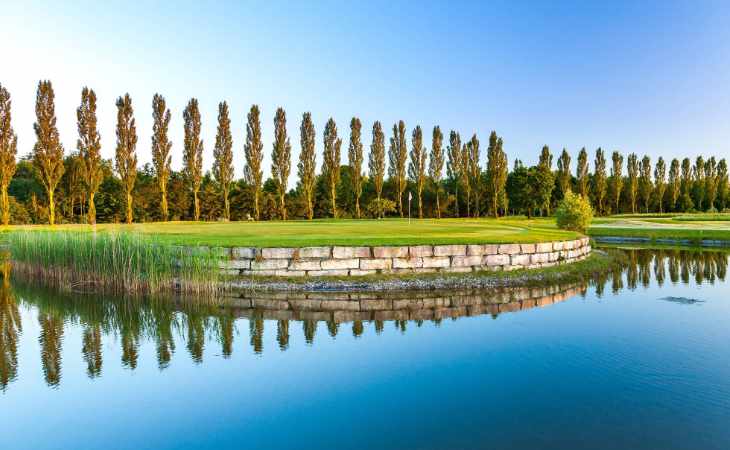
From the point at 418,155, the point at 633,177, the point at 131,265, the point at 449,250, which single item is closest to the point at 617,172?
the point at 633,177

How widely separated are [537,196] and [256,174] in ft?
99.1

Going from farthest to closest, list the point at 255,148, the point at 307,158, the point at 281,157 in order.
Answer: the point at 307,158 → the point at 281,157 → the point at 255,148

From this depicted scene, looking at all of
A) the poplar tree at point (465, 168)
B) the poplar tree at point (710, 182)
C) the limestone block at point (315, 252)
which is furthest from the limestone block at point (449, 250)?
the poplar tree at point (710, 182)

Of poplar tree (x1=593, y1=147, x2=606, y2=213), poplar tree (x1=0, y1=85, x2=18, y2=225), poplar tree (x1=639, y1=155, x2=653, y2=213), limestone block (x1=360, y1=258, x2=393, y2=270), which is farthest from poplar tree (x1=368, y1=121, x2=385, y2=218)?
poplar tree (x1=639, y1=155, x2=653, y2=213)

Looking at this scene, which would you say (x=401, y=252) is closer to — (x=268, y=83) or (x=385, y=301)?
(x=385, y=301)

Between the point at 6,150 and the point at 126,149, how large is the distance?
25.0 feet

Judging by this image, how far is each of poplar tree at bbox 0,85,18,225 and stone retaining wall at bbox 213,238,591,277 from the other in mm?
28367

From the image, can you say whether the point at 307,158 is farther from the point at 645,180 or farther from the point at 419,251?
the point at 645,180

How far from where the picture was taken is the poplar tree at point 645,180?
6234cm

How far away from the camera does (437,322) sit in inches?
342

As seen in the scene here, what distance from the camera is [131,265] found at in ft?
37.9

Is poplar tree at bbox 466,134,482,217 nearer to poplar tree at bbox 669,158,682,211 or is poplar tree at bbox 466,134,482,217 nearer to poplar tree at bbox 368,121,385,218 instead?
poplar tree at bbox 368,121,385,218

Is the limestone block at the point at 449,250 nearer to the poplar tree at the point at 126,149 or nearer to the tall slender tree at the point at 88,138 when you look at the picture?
the poplar tree at the point at 126,149

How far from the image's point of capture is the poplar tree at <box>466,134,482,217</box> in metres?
51.4
